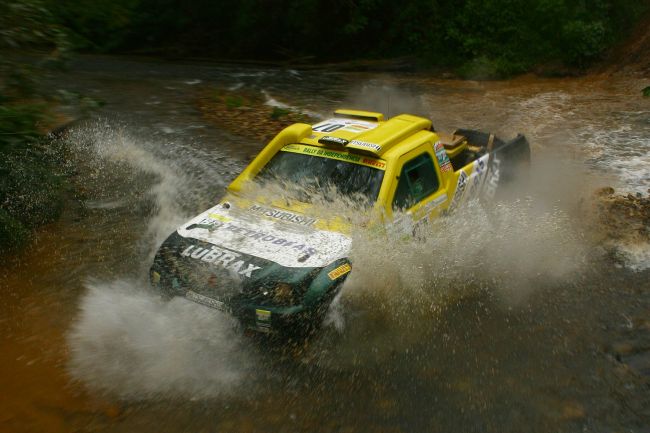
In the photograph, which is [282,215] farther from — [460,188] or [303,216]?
[460,188]

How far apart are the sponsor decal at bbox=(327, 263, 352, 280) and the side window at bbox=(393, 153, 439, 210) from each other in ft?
3.12

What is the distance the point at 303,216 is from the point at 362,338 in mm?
1258

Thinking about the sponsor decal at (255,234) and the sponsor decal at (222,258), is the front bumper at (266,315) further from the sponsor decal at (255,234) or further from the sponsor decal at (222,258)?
the sponsor decal at (255,234)

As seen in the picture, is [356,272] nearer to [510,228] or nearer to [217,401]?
[217,401]

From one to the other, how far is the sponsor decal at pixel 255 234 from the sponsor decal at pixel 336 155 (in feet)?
3.82

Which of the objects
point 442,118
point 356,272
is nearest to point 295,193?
point 356,272

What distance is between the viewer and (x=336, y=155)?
6.33 m

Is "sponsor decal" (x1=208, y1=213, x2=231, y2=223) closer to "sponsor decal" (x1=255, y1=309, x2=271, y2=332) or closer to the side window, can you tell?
"sponsor decal" (x1=255, y1=309, x2=271, y2=332)

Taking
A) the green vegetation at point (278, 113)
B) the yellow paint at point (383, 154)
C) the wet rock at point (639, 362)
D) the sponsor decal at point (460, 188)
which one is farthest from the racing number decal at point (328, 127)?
the green vegetation at point (278, 113)

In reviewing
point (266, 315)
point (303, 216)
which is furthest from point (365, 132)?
point (266, 315)

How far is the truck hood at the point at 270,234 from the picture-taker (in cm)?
535

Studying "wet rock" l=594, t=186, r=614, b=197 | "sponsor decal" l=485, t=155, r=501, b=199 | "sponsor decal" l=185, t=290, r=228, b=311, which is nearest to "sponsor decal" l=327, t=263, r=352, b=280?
"sponsor decal" l=185, t=290, r=228, b=311

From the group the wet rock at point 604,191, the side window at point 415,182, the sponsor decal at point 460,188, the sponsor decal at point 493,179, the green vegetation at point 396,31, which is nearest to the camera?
the side window at point 415,182

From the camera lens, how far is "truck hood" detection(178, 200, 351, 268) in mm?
5352
